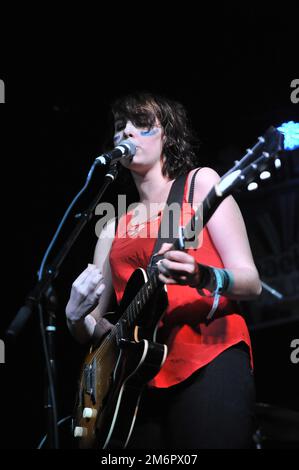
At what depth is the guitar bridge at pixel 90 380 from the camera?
6.99 feet

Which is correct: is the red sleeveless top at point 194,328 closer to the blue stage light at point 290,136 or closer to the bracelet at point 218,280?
the bracelet at point 218,280

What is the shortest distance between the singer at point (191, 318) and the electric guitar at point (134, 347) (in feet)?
0.16

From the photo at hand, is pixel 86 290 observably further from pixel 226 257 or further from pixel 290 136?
pixel 290 136

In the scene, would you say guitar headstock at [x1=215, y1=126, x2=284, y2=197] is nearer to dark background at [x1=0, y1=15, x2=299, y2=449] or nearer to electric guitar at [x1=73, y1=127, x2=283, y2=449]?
electric guitar at [x1=73, y1=127, x2=283, y2=449]

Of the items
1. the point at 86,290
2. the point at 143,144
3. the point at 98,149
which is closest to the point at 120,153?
the point at 143,144

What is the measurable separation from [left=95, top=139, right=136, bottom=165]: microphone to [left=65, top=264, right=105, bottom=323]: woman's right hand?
1.26 feet

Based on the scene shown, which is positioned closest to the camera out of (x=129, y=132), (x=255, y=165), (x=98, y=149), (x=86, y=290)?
(x=255, y=165)

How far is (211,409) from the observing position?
1.74 metres

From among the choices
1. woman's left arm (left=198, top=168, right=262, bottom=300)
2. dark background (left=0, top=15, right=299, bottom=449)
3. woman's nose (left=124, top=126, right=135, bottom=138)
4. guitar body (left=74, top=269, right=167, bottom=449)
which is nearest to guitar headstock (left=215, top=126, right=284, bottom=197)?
woman's left arm (left=198, top=168, right=262, bottom=300)

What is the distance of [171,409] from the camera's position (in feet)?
5.98

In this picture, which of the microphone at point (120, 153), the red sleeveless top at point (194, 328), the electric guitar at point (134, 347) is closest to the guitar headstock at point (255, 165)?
the electric guitar at point (134, 347)

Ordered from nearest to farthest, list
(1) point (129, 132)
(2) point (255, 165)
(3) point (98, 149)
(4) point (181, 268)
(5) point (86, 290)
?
(4) point (181, 268), (2) point (255, 165), (5) point (86, 290), (1) point (129, 132), (3) point (98, 149)

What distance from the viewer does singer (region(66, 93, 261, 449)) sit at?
173 centimetres

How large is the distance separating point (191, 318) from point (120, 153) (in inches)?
27.2
